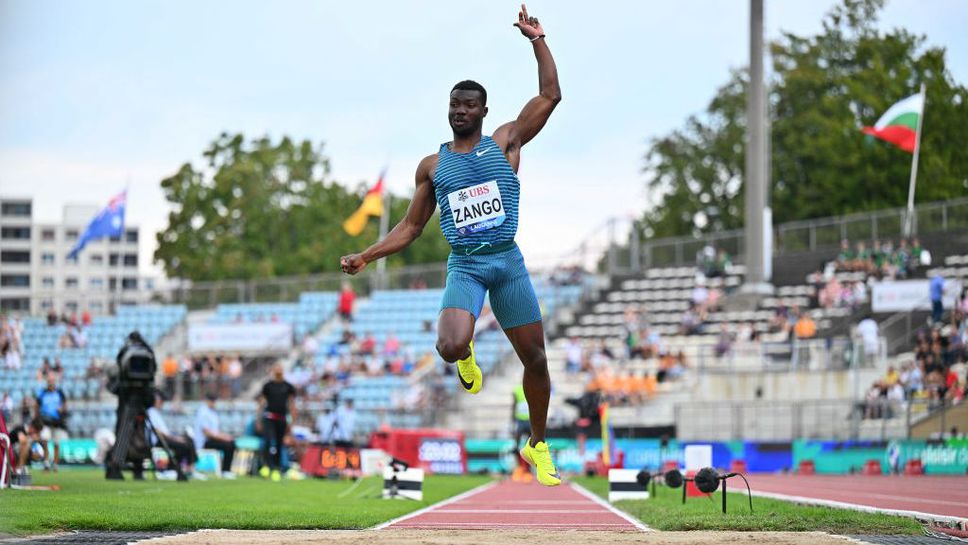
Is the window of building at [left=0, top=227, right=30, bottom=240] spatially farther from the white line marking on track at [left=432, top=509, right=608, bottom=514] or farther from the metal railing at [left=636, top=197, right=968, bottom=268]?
the white line marking on track at [left=432, top=509, right=608, bottom=514]

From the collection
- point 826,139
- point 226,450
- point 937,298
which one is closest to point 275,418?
point 226,450

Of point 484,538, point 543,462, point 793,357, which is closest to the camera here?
point 484,538

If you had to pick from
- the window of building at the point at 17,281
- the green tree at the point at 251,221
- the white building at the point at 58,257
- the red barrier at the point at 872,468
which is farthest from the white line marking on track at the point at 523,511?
the window of building at the point at 17,281

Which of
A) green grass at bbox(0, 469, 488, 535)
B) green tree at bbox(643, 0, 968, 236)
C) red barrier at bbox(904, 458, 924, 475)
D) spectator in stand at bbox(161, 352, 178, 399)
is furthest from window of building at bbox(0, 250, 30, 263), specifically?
green grass at bbox(0, 469, 488, 535)

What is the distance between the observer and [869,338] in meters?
32.5

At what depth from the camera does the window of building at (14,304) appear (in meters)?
47.4

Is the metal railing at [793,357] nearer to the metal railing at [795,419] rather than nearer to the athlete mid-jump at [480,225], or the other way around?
the metal railing at [795,419]

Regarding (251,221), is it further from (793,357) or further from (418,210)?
(418,210)

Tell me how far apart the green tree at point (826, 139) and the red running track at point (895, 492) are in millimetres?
32223

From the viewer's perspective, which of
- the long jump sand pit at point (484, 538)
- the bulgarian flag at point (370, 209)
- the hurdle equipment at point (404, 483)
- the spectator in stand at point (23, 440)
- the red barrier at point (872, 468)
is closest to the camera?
the long jump sand pit at point (484, 538)

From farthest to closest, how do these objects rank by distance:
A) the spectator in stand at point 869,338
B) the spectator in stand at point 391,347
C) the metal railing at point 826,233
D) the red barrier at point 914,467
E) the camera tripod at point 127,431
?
the metal railing at point 826,233 → the spectator in stand at point 391,347 → the spectator in stand at point 869,338 → the red barrier at point 914,467 → the camera tripod at point 127,431

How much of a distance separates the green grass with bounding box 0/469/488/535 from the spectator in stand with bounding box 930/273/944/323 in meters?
16.1

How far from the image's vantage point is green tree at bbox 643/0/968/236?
186 feet

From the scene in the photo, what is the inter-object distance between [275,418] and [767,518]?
47.6 ft
